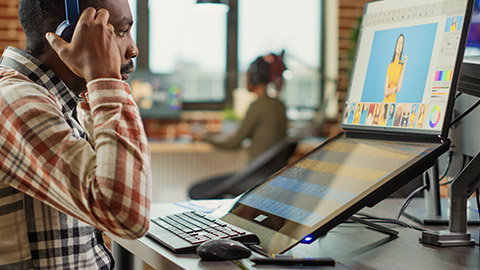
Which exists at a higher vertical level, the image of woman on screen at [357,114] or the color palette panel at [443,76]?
the color palette panel at [443,76]

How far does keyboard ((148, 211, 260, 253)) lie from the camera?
97 cm

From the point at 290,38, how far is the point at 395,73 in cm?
422

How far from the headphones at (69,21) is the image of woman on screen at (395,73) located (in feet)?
1.98

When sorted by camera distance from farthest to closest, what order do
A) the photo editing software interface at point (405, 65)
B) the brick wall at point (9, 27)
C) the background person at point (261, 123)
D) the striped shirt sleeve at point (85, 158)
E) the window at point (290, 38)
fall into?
1. the window at point (290, 38)
2. the brick wall at point (9, 27)
3. the background person at point (261, 123)
4. the photo editing software interface at point (405, 65)
5. the striped shirt sleeve at point (85, 158)

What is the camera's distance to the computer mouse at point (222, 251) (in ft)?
2.94

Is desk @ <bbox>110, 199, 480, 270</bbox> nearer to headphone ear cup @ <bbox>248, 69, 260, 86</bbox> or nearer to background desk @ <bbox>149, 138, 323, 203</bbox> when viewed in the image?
headphone ear cup @ <bbox>248, 69, 260, 86</bbox>

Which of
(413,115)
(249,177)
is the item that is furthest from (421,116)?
(249,177)

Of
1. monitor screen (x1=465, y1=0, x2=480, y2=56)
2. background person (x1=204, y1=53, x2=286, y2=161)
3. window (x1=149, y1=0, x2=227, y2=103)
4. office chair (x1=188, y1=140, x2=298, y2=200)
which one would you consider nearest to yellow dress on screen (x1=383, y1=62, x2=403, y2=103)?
monitor screen (x1=465, y1=0, x2=480, y2=56)

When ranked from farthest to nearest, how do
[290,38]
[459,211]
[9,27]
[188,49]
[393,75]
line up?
[290,38] < [188,49] < [9,27] < [393,75] < [459,211]

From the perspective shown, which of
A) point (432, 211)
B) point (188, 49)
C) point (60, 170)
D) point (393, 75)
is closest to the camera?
point (60, 170)

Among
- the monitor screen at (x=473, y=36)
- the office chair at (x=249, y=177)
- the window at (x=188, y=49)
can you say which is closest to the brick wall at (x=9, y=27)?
the window at (x=188, y=49)

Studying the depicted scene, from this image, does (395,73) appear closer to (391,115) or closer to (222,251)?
(391,115)

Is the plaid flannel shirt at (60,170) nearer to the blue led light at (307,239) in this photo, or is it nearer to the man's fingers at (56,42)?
the man's fingers at (56,42)

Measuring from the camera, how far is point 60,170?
2.80 ft
